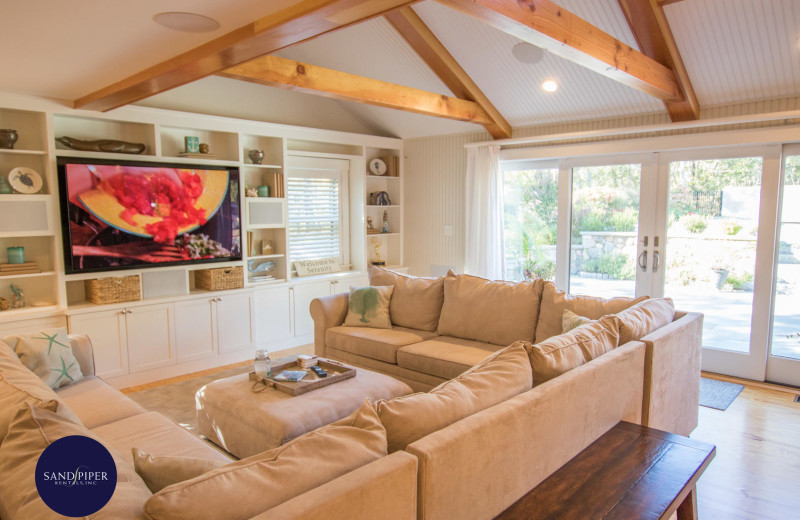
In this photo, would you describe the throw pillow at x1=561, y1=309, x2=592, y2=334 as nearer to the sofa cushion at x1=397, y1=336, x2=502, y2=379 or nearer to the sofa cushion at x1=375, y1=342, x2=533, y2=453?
the sofa cushion at x1=397, y1=336, x2=502, y2=379

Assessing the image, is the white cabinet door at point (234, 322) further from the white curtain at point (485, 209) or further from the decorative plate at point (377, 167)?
the white curtain at point (485, 209)

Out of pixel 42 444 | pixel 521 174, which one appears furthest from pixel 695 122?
pixel 42 444

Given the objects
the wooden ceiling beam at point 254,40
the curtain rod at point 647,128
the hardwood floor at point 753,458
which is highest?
the wooden ceiling beam at point 254,40

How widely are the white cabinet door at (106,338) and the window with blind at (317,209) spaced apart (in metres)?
1.92

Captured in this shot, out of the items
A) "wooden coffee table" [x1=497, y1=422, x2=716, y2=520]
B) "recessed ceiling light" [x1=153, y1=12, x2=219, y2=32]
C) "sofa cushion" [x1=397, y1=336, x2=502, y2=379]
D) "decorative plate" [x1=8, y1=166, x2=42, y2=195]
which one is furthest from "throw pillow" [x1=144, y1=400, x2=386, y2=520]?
"decorative plate" [x1=8, y1=166, x2=42, y2=195]

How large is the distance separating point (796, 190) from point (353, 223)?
4.34 metres

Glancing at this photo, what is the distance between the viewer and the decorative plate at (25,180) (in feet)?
12.2

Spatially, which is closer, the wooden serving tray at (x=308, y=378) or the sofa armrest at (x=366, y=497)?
the sofa armrest at (x=366, y=497)

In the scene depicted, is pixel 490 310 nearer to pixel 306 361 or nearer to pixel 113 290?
pixel 306 361

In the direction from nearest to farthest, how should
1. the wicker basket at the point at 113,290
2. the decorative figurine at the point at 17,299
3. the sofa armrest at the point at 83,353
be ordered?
the sofa armrest at the point at 83,353, the decorative figurine at the point at 17,299, the wicker basket at the point at 113,290

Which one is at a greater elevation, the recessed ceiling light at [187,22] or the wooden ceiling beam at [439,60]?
the wooden ceiling beam at [439,60]

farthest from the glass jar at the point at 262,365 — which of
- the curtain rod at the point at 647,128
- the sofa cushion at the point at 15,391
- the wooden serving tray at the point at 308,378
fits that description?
the curtain rod at the point at 647,128

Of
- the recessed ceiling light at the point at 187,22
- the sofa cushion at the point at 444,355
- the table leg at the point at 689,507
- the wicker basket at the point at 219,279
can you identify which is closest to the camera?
the table leg at the point at 689,507

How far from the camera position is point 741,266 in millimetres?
4359
